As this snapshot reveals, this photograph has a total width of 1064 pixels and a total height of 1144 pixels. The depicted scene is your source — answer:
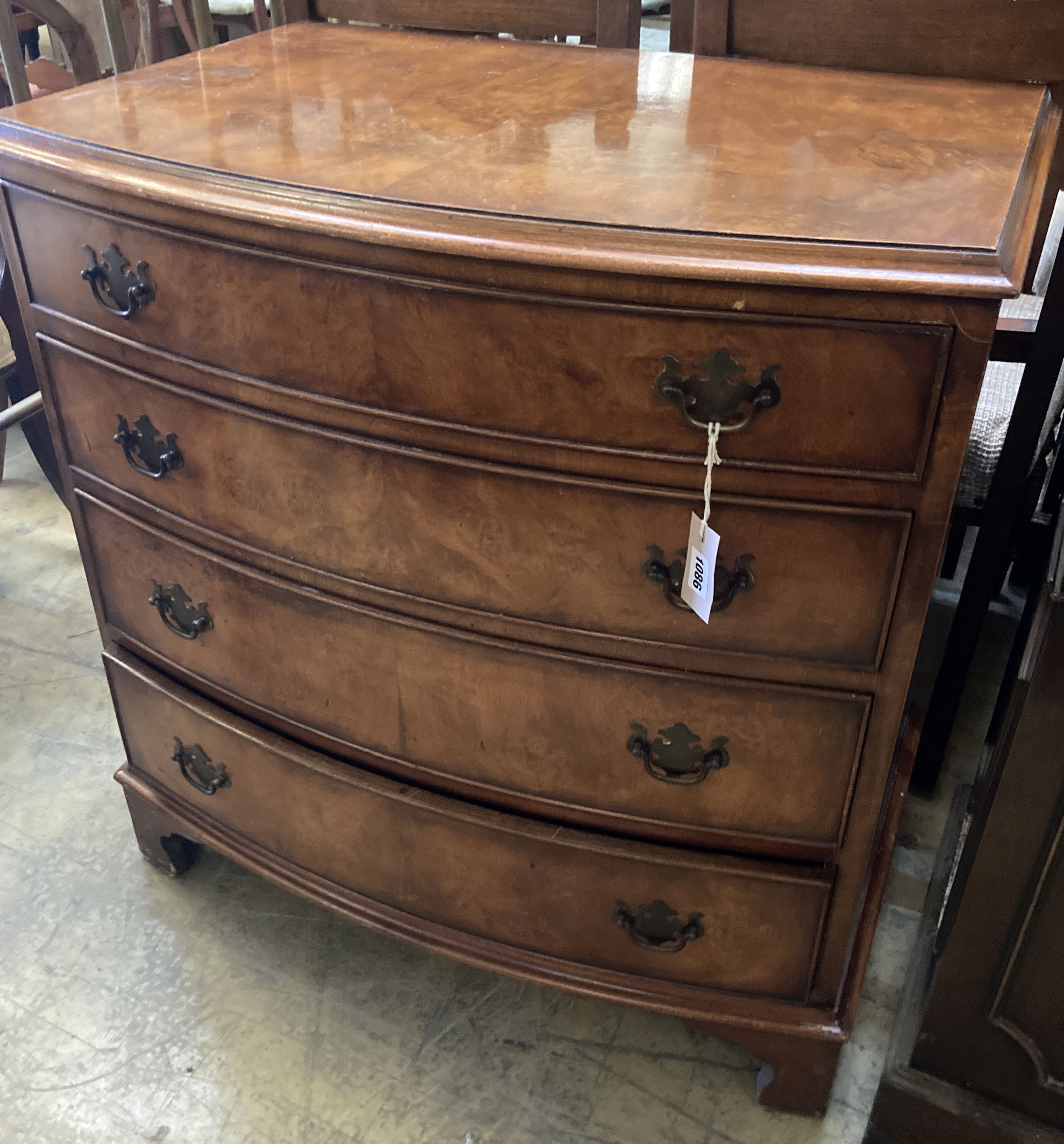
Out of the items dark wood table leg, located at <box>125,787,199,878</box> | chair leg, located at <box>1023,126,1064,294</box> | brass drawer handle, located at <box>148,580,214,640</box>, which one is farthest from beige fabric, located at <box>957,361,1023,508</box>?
dark wood table leg, located at <box>125,787,199,878</box>

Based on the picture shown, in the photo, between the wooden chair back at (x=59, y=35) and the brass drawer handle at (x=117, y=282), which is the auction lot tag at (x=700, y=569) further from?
the wooden chair back at (x=59, y=35)

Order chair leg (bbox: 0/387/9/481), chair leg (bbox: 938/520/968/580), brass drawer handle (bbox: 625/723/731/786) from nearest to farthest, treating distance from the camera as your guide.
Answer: brass drawer handle (bbox: 625/723/731/786) < chair leg (bbox: 938/520/968/580) < chair leg (bbox: 0/387/9/481)

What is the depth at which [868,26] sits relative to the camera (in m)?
1.19

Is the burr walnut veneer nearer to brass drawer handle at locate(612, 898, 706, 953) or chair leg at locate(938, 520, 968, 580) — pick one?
brass drawer handle at locate(612, 898, 706, 953)

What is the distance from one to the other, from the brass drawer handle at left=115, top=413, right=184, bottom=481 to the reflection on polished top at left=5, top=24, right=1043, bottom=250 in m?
0.28

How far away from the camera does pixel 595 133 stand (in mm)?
1010

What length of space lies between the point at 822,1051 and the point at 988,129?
1003 mm

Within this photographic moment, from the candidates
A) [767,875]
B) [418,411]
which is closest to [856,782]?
[767,875]

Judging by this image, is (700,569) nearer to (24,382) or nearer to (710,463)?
(710,463)

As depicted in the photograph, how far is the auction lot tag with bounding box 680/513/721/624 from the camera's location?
869 mm

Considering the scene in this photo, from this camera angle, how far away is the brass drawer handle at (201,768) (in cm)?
134

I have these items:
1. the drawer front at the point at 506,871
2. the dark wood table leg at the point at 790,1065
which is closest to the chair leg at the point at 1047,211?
the drawer front at the point at 506,871

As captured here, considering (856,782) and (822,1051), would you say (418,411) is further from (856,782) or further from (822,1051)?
(822,1051)

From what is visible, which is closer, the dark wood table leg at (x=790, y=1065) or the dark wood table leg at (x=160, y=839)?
the dark wood table leg at (x=790, y=1065)
